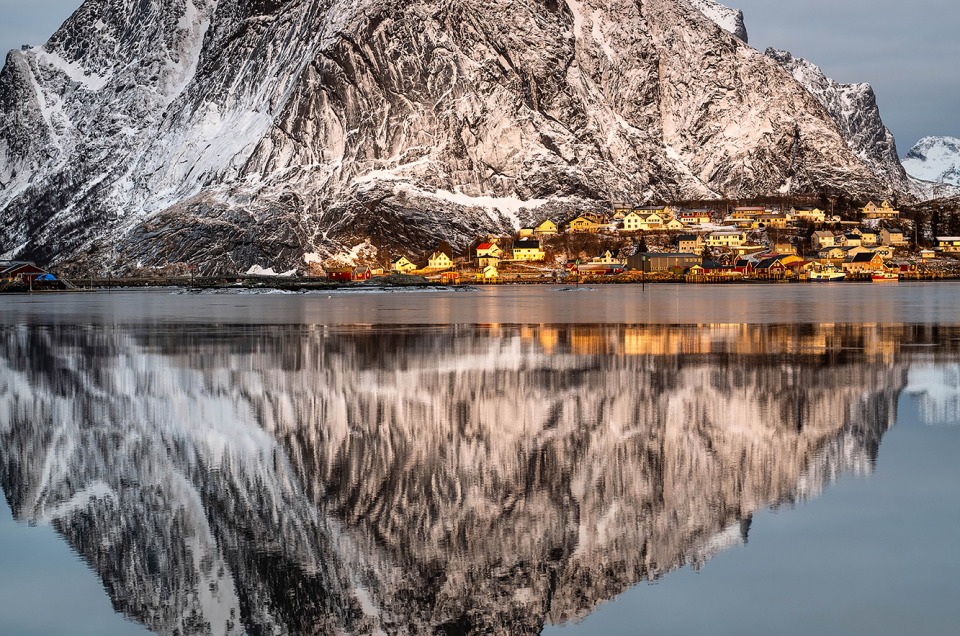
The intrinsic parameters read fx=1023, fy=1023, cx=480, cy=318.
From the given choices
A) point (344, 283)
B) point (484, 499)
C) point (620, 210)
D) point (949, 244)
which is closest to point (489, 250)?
point (620, 210)

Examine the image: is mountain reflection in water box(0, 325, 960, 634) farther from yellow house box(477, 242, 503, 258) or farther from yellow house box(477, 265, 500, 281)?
yellow house box(477, 242, 503, 258)

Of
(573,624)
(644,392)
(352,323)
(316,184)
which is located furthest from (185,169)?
(573,624)

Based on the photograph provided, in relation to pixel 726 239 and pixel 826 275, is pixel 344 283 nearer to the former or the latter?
pixel 726 239

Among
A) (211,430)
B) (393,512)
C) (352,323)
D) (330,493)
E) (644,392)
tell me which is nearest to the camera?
(393,512)

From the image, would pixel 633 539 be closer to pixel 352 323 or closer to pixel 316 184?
pixel 352 323

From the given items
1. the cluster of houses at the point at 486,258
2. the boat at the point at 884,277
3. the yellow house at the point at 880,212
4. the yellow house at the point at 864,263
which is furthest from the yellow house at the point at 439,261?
the yellow house at the point at 880,212

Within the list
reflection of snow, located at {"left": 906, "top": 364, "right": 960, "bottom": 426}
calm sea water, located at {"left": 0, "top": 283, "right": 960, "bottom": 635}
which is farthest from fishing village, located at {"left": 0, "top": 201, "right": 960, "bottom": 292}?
calm sea water, located at {"left": 0, "top": 283, "right": 960, "bottom": 635}
